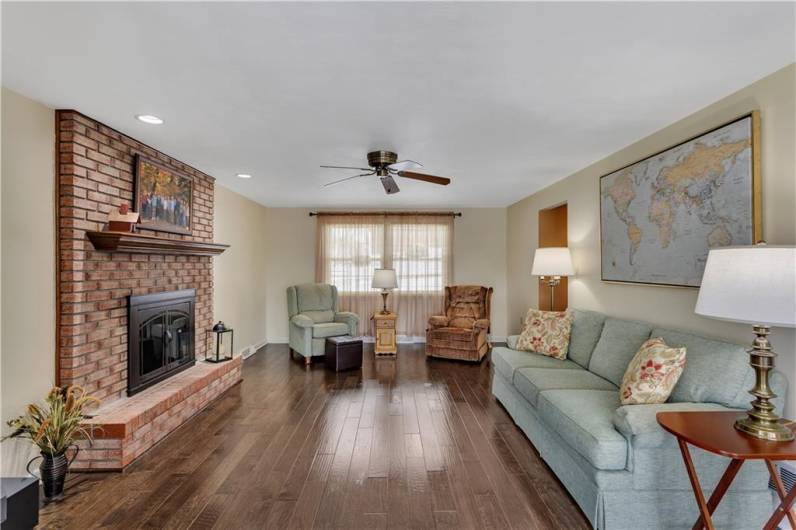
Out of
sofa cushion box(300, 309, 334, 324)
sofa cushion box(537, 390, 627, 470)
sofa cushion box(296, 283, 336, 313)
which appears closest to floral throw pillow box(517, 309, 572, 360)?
sofa cushion box(537, 390, 627, 470)

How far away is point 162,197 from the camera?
354 cm

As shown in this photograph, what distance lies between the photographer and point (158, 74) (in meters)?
2.01

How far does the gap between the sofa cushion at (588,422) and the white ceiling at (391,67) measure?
6.17 feet

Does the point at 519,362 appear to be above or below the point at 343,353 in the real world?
above

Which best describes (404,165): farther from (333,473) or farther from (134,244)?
(333,473)

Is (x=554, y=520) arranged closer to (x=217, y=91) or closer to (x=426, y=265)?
(x=217, y=91)

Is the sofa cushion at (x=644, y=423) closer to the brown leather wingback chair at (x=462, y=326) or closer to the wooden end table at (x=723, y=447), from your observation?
the wooden end table at (x=723, y=447)

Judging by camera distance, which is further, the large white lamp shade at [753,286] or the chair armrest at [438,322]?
the chair armrest at [438,322]

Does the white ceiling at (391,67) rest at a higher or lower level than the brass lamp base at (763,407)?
higher

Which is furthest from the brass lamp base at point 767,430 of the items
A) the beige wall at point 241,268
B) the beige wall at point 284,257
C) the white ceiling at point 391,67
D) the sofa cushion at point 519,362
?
the beige wall at point 284,257

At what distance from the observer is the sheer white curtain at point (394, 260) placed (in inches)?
253

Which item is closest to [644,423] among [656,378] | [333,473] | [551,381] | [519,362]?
[656,378]

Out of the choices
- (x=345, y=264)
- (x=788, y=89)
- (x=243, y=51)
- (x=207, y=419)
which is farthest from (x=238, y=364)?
(x=788, y=89)

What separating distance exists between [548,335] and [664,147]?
1.83 m
